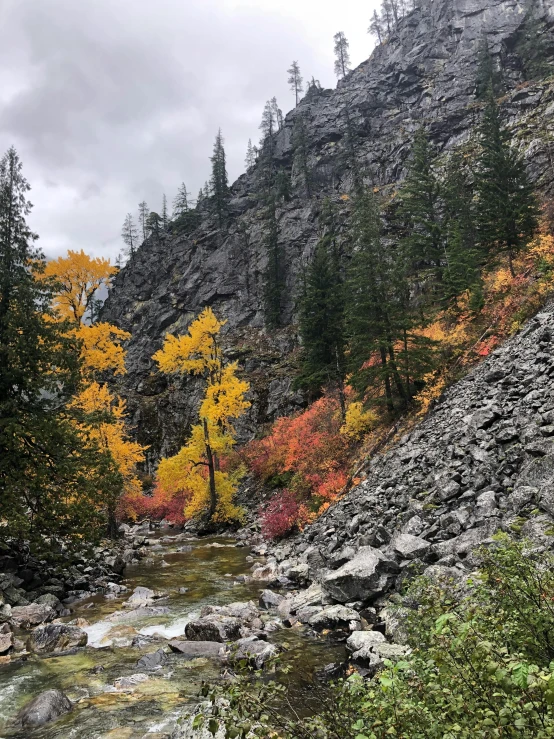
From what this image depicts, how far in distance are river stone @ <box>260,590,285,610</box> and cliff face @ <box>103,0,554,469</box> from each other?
32.2 meters

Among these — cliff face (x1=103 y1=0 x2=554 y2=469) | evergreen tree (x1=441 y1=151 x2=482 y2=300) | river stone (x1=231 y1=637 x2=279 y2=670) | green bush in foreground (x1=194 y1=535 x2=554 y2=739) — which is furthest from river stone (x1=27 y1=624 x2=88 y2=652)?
cliff face (x1=103 y1=0 x2=554 y2=469)

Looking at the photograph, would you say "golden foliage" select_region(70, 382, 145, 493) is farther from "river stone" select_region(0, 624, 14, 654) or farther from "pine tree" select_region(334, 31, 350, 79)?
"pine tree" select_region(334, 31, 350, 79)

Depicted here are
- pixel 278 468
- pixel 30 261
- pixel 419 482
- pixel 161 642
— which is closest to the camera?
pixel 161 642

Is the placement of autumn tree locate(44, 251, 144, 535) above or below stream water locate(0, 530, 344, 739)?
above

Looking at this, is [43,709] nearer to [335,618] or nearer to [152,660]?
[152,660]

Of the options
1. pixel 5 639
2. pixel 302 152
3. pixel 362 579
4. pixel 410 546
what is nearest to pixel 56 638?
pixel 5 639

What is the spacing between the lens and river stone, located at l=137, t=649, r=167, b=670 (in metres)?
8.26

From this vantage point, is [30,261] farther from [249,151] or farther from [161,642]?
[249,151]

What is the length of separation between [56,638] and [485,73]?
82420 millimetres

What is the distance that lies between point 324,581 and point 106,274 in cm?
1734

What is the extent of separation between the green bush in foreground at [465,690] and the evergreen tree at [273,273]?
55.9 m

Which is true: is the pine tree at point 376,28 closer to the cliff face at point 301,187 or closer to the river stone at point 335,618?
the cliff face at point 301,187

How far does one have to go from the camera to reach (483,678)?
2918mm

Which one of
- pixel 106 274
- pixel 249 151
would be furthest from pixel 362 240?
pixel 249 151
